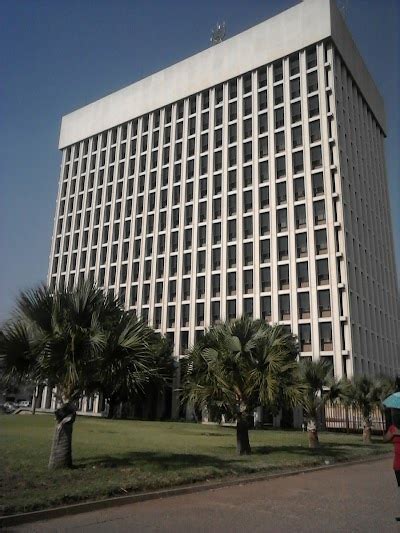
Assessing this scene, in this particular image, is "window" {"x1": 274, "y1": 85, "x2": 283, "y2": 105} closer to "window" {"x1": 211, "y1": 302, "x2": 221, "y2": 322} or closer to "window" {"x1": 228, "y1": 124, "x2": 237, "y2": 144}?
"window" {"x1": 228, "y1": 124, "x2": 237, "y2": 144}

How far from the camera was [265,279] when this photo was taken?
50188 mm

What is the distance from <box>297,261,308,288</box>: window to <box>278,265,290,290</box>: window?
1363 mm

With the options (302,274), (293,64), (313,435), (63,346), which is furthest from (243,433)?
(293,64)

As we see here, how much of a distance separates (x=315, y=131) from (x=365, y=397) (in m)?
33.6

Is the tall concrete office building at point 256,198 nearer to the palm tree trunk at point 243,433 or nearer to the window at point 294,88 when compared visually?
the window at point 294,88

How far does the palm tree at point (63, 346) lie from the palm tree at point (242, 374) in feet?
16.8

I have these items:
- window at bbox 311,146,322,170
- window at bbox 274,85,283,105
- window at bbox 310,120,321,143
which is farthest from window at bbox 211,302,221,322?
window at bbox 274,85,283,105

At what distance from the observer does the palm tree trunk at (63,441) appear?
431 inches

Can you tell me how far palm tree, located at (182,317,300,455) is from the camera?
53.3ft

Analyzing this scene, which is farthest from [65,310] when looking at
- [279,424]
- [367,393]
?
[279,424]

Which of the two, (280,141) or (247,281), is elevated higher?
(280,141)

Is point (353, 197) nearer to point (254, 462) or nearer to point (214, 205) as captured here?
point (214, 205)

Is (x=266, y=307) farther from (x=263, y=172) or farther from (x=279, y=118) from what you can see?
(x=279, y=118)

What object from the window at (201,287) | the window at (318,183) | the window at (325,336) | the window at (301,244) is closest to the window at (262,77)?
the window at (318,183)
